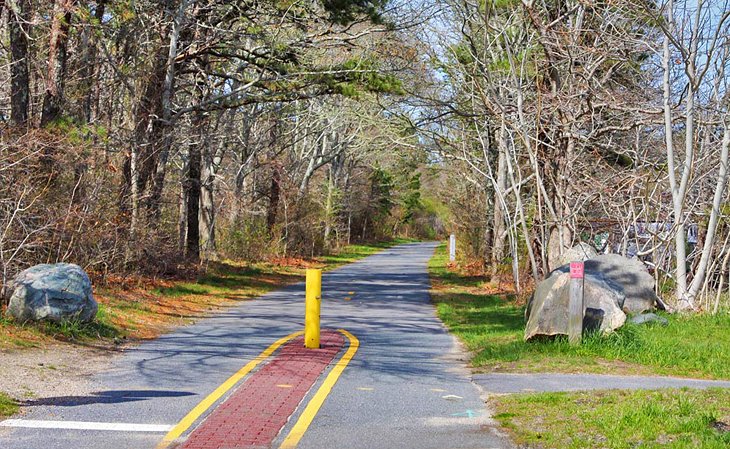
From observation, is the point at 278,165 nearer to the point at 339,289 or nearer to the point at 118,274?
the point at 339,289

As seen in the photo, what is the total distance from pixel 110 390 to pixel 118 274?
1236cm

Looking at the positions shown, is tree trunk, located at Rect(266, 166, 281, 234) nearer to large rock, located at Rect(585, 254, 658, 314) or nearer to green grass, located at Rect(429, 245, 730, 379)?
large rock, located at Rect(585, 254, 658, 314)

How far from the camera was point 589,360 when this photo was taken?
1166 cm

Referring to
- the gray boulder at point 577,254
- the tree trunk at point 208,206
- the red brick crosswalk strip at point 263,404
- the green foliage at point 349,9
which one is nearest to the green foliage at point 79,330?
the red brick crosswalk strip at point 263,404

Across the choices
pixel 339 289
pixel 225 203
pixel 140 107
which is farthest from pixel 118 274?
pixel 225 203

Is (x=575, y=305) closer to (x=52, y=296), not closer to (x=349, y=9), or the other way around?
(x=52, y=296)

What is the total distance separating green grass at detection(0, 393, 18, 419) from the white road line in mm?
225

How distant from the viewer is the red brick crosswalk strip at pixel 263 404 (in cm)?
693

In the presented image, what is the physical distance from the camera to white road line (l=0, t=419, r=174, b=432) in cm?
714

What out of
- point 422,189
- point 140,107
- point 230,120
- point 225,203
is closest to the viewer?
point 140,107

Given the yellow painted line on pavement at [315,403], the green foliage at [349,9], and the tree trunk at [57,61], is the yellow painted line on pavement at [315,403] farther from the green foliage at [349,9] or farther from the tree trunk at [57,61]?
the green foliage at [349,9]

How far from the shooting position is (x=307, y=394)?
900 centimetres

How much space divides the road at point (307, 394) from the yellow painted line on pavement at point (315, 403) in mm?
60

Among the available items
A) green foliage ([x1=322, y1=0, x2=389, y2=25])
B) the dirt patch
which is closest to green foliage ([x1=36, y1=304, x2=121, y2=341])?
the dirt patch
